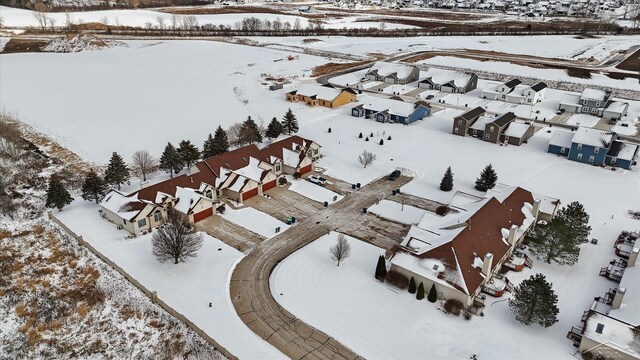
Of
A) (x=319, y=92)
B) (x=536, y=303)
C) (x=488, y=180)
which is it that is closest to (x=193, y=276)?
(x=536, y=303)

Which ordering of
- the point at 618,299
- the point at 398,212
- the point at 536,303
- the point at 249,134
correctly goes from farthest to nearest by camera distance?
1. the point at 249,134
2. the point at 398,212
3. the point at 618,299
4. the point at 536,303

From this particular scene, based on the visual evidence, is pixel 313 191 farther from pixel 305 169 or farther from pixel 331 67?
pixel 331 67

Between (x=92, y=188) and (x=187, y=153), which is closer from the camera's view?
(x=92, y=188)

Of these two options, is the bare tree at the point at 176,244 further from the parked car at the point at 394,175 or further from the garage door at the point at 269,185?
the parked car at the point at 394,175

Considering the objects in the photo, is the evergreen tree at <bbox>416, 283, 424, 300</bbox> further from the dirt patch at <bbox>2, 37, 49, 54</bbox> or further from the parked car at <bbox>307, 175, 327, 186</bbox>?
the dirt patch at <bbox>2, 37, 49, 54</bbox>

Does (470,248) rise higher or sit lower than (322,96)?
lower
